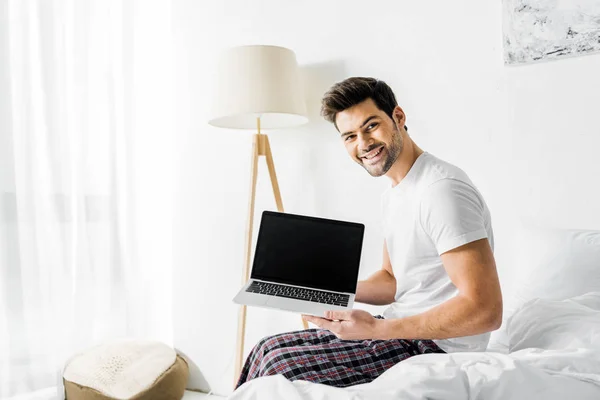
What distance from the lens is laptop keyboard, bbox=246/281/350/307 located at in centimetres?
149

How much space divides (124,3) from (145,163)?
79 cm

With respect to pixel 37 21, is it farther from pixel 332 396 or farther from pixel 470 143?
pixel 332 396

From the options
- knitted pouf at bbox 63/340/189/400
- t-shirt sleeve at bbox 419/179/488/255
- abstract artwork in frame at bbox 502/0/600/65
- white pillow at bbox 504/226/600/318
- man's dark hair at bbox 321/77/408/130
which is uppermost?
abstract artwork in frame at bbox 502/0/600/65

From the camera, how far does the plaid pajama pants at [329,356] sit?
129 cm

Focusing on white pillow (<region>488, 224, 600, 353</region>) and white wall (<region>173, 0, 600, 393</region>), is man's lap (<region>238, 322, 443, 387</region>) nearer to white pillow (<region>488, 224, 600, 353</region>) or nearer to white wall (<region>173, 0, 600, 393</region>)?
white pillow (<region>488, 224, 600, 353</region>)

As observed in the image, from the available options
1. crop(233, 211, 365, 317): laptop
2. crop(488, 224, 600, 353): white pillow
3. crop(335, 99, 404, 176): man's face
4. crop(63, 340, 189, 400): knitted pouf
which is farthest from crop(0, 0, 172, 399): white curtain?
crop(488, 224, 600, 353): white pillow

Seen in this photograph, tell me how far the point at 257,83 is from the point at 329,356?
1.17 metres

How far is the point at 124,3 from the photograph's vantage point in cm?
264

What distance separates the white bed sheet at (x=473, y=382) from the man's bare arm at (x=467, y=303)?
72mm

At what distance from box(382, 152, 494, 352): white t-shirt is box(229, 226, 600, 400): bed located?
0.54 ft

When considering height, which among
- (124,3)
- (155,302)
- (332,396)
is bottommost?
(155,302)

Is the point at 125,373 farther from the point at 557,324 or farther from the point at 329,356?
the point at 557,324

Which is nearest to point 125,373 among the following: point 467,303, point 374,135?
point 374,135

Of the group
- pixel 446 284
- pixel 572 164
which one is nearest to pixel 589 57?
pixel 572 164
